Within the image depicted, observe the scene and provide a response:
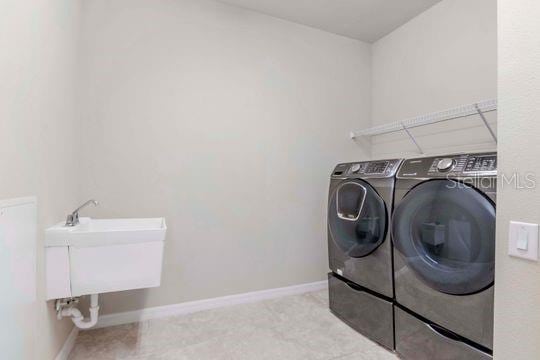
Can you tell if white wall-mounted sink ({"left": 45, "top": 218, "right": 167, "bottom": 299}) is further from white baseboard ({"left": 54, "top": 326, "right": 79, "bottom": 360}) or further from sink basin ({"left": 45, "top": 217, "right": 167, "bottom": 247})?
white baseboard ({"left": 54, "top": 326, "right": 79, "bottom": 360})

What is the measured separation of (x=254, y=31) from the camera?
2.38 metres

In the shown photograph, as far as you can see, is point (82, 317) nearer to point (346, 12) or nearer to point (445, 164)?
point (445, 164)

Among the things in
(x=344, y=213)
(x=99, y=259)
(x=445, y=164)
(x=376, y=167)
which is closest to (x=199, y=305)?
(x=99, y=259)

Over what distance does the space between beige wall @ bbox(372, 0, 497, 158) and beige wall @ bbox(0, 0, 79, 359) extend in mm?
2499

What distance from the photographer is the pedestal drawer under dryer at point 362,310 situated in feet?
5.61

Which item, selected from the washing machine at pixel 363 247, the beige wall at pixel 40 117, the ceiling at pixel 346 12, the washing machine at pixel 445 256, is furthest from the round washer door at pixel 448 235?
the beige wall at pixel 40 117

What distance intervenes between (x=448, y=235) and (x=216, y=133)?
1.69 metres

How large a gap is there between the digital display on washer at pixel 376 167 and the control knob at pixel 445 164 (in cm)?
35

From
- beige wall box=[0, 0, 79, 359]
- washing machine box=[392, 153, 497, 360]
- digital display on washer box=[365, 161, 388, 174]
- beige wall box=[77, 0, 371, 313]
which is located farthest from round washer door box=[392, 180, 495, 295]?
beige wall box=[0, 0, 79, 359]

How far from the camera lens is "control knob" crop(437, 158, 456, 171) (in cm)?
141

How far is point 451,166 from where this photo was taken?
1402 mm

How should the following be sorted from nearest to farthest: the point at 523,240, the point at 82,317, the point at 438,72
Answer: the point at 523,240
the point at 82,317
the point at 438,72

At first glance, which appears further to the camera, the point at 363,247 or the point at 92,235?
the point at 363,247

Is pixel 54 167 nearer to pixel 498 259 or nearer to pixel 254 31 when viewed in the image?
pixel 254 31
